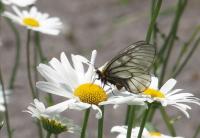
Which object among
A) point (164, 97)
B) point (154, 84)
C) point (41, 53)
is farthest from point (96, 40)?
Answer: point (164, 97)

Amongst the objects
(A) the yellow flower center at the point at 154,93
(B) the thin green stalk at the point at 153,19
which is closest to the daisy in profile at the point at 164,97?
(A) the yellow flower center at the point at 154,93

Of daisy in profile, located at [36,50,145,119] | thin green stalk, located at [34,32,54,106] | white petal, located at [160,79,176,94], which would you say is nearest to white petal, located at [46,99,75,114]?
daisy in profile, located at [36,50,145,119]

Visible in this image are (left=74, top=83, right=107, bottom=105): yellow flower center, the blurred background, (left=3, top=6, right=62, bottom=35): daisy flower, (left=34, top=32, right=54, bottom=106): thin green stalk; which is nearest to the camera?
(left=74, top=83, right=107, bottom=105): yellow flower center

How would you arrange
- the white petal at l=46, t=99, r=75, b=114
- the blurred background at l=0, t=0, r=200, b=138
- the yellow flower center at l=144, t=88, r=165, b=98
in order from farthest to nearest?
the blurred background at l=0, t=0, r=200, b=138, the yellow flower center at l=144, t=88, r=165, b=98, the white petal at l=46, t=99, r=75, b=114

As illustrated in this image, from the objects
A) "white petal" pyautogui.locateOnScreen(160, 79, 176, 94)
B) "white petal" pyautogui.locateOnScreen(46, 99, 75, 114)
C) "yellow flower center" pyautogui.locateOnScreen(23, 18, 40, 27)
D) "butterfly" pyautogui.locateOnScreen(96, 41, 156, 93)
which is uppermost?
"yellow flower center" pyautogui.locateOnScreen(23, 18, 40, 27)

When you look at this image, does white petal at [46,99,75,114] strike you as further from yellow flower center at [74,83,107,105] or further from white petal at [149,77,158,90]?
white petal at [149,77,158,90]

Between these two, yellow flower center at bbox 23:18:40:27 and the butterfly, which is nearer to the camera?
the butterfly

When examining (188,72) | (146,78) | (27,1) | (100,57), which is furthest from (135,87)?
(100,57)

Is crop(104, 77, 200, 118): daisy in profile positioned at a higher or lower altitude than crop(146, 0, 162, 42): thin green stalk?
→ lower

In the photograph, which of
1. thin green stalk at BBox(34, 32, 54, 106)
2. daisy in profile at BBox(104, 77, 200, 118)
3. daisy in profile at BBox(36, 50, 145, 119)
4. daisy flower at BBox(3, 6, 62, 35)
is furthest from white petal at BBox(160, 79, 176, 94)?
daisy flower at BBox(3, 6, 62, 35)
